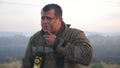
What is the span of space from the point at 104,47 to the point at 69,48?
162ft

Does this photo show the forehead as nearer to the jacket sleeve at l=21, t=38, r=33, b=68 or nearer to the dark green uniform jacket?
the dark green uniform jacket

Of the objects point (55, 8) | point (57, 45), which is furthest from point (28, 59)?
point (55, 8)

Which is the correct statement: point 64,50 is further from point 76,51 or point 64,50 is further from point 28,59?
point 28,59

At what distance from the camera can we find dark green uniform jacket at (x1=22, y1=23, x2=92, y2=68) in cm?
547

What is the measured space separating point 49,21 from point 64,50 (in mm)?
504

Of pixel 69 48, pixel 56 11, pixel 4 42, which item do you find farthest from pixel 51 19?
pixel 4 42

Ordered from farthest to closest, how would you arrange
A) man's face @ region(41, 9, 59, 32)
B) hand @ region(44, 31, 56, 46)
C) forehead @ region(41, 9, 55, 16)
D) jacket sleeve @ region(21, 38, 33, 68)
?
jacket sleeve @ region(21, 38, 33, 68) → forehead @ region(41, 9, 55, 16) → man's face @ region(41, 9, 59, 32) → hand @ region(44, 31, 56, 46)

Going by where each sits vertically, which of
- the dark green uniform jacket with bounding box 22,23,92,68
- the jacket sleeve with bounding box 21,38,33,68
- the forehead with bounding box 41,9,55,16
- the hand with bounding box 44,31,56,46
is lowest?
the jacket sleeve with bounding box 21,38,33,68

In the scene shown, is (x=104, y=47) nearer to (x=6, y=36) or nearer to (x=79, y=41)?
(x=6, y=36)

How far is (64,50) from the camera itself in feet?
18.0

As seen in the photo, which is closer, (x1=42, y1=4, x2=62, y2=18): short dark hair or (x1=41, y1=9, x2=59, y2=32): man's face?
(x1=41, y1=9, x2=59, y2=32): man's face

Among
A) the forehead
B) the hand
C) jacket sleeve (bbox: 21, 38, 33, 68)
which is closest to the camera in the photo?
the hand

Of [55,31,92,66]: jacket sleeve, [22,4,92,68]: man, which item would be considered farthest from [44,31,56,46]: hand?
[55,31,92,66]: jacket sleeve

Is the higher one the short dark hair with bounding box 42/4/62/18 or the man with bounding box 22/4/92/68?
the short dark hair with bounding box 42/4/62/18
